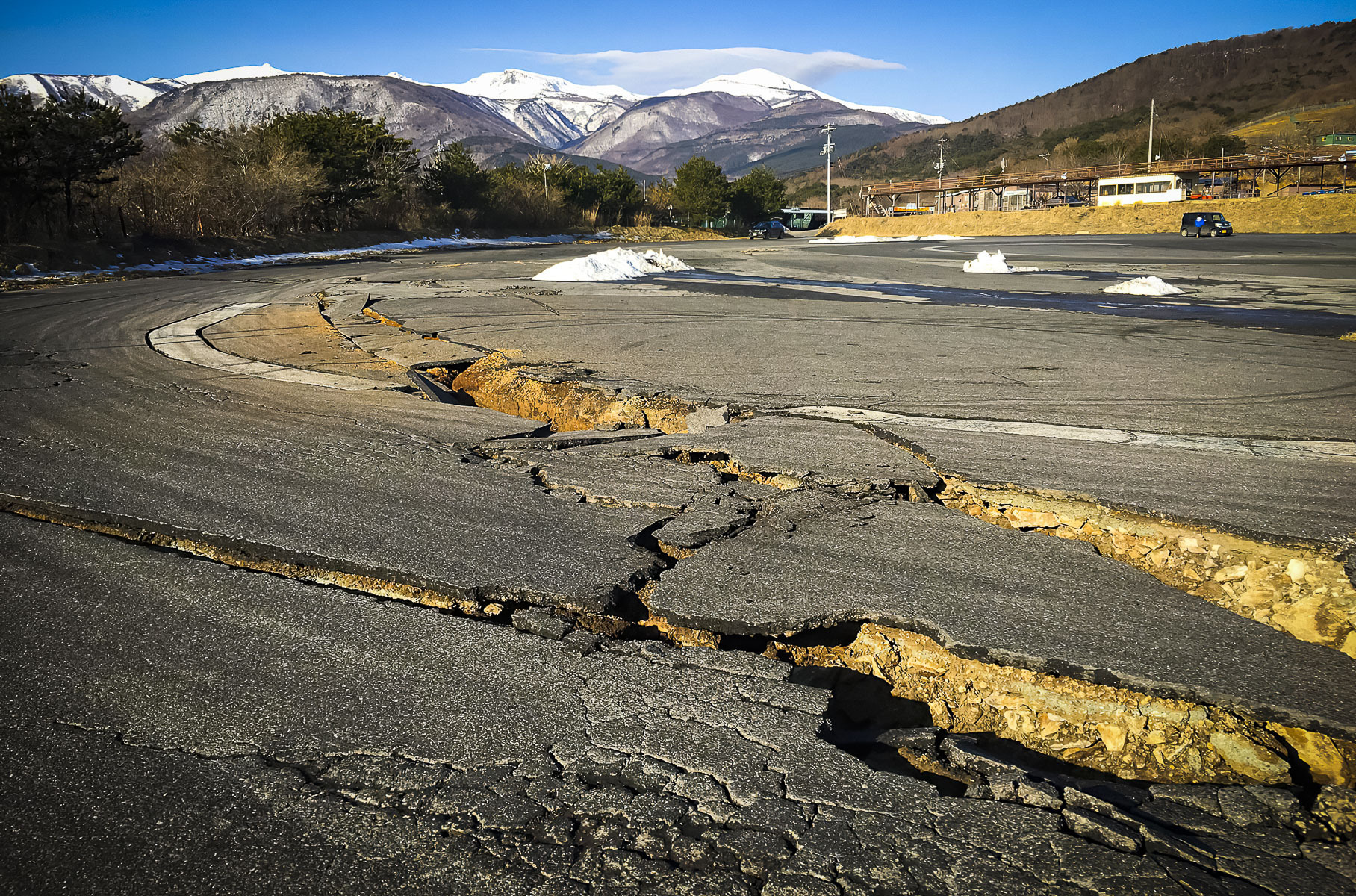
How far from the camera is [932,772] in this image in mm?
2346

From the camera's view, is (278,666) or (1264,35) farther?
(1264,35)

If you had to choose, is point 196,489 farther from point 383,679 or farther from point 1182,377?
point 1182,377

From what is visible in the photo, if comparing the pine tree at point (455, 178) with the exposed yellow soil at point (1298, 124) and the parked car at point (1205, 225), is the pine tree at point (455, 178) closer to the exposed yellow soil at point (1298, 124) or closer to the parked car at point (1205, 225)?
the parked car at point (1205, 225)

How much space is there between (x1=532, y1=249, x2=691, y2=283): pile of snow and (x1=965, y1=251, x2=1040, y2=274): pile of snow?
27.6 feet

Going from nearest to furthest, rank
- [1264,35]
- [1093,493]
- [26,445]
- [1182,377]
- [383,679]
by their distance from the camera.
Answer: [383,679] < [1093,493] < [26,445] < [1182,377] < [1264,35]

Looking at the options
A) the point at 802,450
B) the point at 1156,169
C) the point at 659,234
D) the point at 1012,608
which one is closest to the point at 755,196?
the point at 659,234

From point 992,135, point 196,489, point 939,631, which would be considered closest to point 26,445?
point 196,489

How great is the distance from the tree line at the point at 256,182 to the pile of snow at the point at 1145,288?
30753mm

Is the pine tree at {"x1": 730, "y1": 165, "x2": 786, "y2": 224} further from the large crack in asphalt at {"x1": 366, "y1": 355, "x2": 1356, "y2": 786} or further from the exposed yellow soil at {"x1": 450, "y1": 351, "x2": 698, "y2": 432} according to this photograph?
the large crack in asphalt at {"x1": 366, "y1": 355, "x2": 1356, "y2": 786}

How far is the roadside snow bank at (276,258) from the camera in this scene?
24.8 metres

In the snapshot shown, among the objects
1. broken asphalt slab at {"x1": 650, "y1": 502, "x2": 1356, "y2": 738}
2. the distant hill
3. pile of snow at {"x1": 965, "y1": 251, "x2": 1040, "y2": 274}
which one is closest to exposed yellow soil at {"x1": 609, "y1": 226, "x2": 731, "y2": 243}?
pile of snow at {"x1": 965, "y1": 251, "x2": 1040, "y2": 274}

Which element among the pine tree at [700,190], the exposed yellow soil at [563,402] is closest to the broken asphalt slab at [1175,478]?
the exposed yellow soil at [563,402]

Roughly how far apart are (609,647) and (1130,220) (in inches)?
2303

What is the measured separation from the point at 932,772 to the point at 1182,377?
6.94 metres
